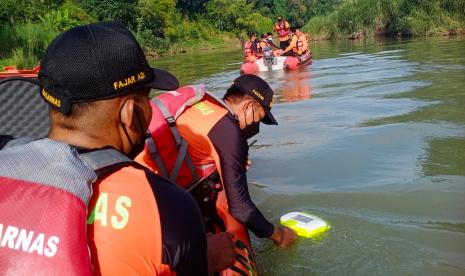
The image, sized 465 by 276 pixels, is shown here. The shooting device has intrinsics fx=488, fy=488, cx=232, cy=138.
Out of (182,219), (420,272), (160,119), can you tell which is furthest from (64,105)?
(420,272)

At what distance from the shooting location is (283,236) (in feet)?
11.0

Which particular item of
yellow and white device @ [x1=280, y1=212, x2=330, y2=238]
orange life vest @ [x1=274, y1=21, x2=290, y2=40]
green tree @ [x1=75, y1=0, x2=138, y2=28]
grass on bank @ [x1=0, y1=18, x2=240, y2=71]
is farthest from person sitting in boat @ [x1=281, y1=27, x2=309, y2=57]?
green tree @ [x1=75, y1=0, x2=138, y2=28]

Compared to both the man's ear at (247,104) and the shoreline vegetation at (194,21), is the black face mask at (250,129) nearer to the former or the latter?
the man's ear at (247,104)

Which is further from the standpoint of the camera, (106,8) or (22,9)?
(106,8)

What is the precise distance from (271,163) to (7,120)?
3.30 m

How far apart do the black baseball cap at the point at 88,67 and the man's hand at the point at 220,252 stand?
2.66 feet

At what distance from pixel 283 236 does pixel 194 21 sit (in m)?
42.1

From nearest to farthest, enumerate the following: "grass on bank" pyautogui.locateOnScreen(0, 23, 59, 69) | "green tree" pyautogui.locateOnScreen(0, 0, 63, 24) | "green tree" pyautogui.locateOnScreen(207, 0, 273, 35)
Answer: "grass on bank" pyautogui.locateOnScreen(0, 23, 59, 69) < "green tree" pyautogui.locateOnScreen(0, 0, 63, 24) < "green tree" pyautogui.locateOnScreen(207, 0, 273, 35)

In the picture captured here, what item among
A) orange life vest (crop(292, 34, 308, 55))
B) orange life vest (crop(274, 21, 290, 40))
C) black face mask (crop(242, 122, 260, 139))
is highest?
black face mask (crop(242, 122, 260, 139))

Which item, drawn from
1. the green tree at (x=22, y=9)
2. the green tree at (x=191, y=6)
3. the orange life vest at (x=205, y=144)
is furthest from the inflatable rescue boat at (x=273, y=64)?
the green tree at (x=191, y=6)

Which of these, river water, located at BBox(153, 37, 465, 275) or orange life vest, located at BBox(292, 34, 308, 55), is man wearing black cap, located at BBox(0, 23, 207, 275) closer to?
river water, located at BBox(153, 37, 465, 275)

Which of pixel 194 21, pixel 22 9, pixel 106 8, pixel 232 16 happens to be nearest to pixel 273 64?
pixel 22 9

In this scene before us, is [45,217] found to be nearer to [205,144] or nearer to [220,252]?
[220,252]

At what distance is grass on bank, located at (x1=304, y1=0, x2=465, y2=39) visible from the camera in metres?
20.2
